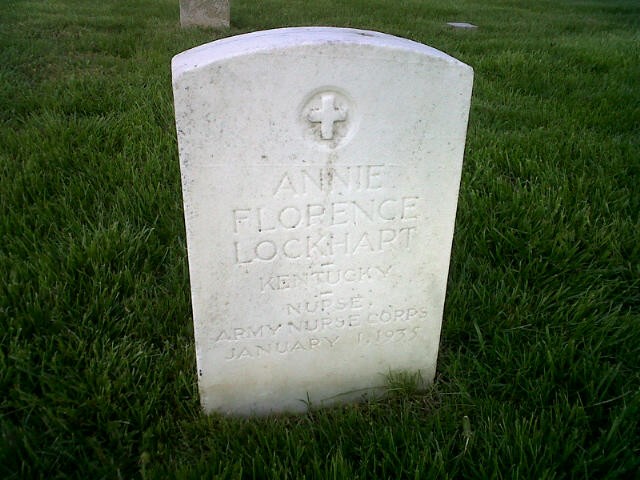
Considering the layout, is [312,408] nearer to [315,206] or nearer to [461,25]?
[315,206]

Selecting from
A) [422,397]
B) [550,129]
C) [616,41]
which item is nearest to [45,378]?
[422,397]

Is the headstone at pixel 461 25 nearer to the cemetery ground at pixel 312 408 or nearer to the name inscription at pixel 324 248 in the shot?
the cemetery ground at pixel 312 408

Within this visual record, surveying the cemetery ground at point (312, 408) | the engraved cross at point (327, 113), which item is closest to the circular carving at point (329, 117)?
the engraved cross at point (327, 113)

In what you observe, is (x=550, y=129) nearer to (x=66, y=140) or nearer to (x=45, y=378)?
(x=66, y=140)

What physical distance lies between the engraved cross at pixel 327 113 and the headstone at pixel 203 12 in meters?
5.22

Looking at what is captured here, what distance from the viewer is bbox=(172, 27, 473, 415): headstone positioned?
1.33 metres

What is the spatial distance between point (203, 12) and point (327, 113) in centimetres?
529

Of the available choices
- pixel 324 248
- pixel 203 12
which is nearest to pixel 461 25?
pixel 203 12

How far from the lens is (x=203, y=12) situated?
6.04 metres

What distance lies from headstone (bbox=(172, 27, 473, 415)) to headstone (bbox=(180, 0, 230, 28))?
5.08 meters

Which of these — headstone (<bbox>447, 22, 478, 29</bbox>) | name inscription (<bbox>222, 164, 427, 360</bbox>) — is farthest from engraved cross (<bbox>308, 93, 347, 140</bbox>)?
headstone (<bbox>447, 22, 478, 29</bbox>)

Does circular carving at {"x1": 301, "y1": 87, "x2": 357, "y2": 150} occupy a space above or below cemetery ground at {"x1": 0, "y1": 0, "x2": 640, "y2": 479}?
above

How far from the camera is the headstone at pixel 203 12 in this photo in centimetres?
600

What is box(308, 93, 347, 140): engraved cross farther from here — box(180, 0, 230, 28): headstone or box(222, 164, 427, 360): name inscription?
box(180, 0, 230, 28): headstone
